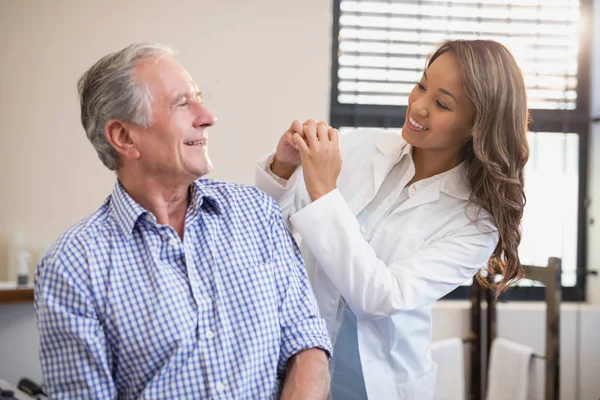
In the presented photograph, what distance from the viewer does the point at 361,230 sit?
170 cm

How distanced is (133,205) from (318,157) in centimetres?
42

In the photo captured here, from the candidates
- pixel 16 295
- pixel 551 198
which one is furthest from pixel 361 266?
pixel 551 198

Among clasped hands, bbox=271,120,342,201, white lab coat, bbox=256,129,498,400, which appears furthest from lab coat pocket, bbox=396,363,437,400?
clasped hands, bbox=271,120,342,201

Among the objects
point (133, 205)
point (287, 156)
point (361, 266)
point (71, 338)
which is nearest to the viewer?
point (71, 338)

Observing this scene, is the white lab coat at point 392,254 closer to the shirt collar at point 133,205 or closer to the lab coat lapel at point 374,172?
the lab coat lapel at point 374,172

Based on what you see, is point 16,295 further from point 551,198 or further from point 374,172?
point 551,198

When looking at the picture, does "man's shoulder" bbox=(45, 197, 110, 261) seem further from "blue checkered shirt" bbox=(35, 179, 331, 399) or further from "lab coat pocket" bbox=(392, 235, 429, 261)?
"lab coat pocket" bbox=(392, 235, 429, 261)

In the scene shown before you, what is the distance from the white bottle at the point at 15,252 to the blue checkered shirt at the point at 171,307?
1.74 m

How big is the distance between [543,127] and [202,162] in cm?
245

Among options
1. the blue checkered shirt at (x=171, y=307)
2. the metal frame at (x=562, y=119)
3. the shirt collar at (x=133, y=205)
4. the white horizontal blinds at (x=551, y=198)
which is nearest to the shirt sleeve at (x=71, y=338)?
the blue checkered shirt at (x=171, y=307)

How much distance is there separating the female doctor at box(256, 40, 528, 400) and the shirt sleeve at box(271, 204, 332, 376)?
63 millimetres

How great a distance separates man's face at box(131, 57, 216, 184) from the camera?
56.1 inches

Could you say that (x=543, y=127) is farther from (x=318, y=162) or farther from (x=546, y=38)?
(x=318, y=162)

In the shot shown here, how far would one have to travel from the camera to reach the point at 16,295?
2.77m
